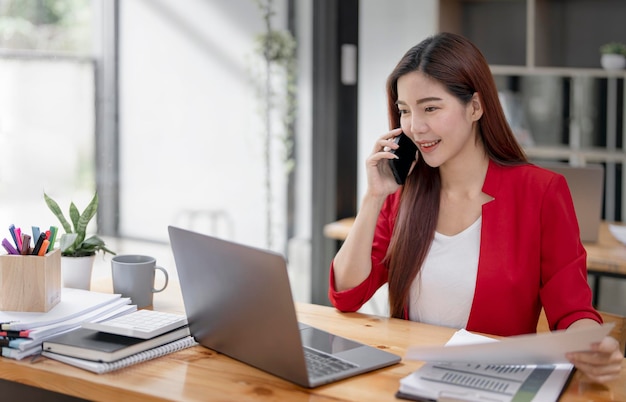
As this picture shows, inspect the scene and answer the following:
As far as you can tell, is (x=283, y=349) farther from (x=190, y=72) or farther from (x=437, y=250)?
(x=190, y=72)

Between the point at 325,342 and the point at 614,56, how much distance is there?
2.84 m

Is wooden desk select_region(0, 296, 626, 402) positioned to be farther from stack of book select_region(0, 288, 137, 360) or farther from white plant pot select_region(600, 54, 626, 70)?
white plant pot select_region(600, 54, 626, 70)

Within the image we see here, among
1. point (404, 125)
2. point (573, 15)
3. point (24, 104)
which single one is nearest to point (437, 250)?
point (404, 125)

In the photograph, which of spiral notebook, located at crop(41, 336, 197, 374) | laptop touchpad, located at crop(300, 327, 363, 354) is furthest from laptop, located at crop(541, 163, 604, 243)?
spiral notebook, located at crop(41, 336, 197, 374)

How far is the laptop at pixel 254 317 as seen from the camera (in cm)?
150

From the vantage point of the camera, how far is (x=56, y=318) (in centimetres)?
179

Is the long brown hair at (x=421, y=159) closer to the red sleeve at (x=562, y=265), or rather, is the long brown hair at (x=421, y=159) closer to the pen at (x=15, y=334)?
the red sleeve at (x=562, y=265)

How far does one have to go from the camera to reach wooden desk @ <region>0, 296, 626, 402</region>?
1483mm

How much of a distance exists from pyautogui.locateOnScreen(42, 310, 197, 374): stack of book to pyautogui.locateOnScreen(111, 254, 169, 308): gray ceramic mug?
0.76ft

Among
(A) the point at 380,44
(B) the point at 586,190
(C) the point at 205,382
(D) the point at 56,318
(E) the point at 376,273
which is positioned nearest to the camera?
(C) the point at 205,382

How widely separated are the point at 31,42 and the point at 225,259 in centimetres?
180

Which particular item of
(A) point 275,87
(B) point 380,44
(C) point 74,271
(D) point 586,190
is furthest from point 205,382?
(B) point 380,44

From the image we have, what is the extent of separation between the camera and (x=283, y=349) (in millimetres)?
1530

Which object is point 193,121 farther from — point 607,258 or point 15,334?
point 15,334
